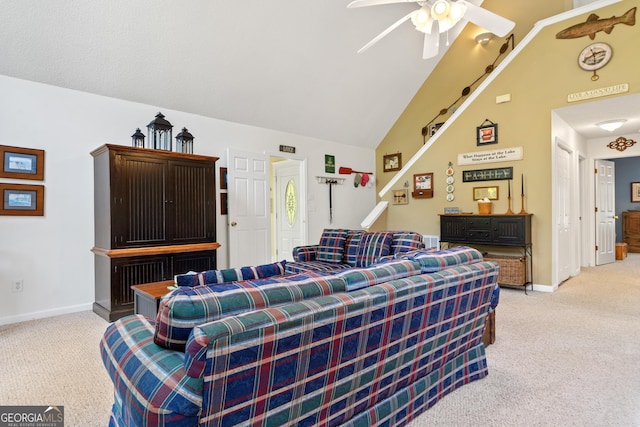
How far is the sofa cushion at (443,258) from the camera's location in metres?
1.91

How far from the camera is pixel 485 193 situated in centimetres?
515

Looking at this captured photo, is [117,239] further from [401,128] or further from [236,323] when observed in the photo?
[401,128]

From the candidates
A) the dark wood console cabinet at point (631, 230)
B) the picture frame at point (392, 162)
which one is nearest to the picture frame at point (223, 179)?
the picture frame at point (392, 162)

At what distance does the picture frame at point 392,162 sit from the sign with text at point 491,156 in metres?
1.92

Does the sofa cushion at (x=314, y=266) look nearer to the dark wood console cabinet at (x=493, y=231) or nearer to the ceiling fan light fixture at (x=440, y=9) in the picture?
the dark wood console cabinet at (x=493, y=231)

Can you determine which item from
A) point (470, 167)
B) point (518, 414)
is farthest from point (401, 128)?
point (518, 414)

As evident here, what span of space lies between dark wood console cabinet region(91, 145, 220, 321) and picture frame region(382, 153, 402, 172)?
4.30m

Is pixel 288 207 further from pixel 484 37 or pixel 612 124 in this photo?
pixel 612 124

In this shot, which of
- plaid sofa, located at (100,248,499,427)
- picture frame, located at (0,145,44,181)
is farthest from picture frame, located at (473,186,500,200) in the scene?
picture frame, located at (0,145,44,181)

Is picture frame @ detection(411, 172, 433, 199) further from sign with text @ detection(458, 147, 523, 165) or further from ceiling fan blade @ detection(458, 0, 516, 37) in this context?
ceiling fan blade @ detection(458, 0, 516, 37)

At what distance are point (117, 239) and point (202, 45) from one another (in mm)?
2484

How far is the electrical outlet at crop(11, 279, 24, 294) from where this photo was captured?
3447mm

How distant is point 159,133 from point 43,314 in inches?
92.0

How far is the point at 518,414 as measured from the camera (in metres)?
1.83
